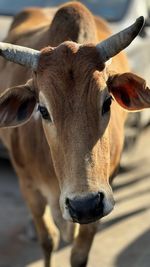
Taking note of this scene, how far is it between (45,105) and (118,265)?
173cm

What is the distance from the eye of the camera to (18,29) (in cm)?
587

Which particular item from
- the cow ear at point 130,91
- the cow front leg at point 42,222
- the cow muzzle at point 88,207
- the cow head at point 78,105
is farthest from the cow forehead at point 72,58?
the cow front leg at point 42,222

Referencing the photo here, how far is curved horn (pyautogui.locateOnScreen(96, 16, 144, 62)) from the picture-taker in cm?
351

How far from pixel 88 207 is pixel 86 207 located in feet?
0.03

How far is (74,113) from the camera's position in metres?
3.40

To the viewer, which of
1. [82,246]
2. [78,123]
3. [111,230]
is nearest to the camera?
[78,123]

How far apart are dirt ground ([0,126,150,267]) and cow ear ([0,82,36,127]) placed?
1.43 meters

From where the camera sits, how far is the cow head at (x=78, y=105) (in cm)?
331

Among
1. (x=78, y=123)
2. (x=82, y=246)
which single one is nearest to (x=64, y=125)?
(x=78, y=123)

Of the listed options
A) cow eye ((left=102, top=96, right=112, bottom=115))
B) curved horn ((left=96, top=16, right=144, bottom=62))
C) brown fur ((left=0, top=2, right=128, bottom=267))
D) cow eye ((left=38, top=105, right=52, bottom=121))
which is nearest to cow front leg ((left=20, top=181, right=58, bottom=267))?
brown fur ((left=0, top=2, right=128, bottom=267))

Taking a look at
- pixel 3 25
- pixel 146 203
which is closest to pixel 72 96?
pixel 146 203

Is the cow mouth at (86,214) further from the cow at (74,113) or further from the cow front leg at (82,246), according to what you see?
the cow front leg at (82,246)

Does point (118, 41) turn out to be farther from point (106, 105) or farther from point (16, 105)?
point (16, 105)

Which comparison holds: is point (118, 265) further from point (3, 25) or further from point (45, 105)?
point (3, 25)
